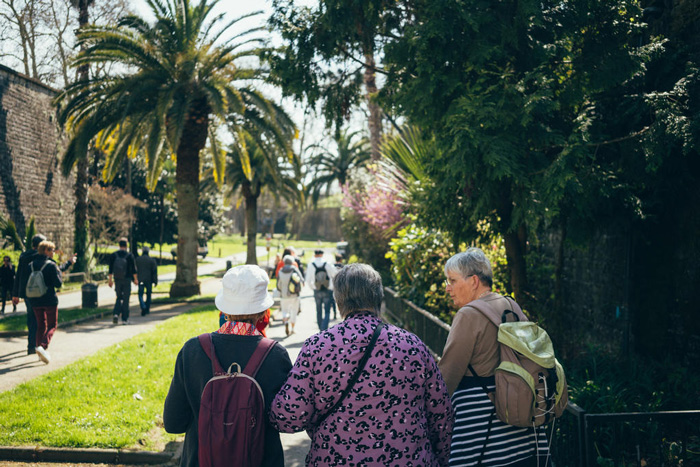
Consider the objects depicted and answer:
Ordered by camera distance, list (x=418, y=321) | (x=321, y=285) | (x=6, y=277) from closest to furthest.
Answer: (x=418, y=321) → (x=321, y=285) → (x=6, y=277)

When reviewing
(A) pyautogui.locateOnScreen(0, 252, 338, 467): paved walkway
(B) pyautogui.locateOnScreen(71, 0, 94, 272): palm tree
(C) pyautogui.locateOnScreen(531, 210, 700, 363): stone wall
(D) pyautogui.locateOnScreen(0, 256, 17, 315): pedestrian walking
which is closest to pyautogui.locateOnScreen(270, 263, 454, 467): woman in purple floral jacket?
(A) pyautogui.locateOnScreen(0, 252, 338, 467): paved walkway

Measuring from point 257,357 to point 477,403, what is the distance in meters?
1.19

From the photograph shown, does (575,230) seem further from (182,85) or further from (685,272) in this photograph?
(182,85)

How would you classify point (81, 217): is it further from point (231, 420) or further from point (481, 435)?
point (481, 435)

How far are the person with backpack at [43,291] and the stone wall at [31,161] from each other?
13.2m

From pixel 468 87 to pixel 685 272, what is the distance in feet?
9.21

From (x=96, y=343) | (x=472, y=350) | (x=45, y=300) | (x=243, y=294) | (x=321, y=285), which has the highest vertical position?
(x=243, y=294)

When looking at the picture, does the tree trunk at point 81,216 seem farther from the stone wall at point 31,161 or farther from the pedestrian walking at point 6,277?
the pedestrian walking at point 6,277

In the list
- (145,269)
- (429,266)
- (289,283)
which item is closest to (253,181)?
(145,269)

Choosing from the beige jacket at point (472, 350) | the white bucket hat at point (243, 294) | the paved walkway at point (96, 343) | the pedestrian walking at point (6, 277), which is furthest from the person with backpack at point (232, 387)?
the pedestrian walking at point (6, 277)

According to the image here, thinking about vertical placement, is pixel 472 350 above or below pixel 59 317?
above

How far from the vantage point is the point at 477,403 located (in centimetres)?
283

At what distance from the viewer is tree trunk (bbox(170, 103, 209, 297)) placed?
16547 mm

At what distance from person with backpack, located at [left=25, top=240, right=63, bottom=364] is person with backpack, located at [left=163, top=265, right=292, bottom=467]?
6.33 meters
